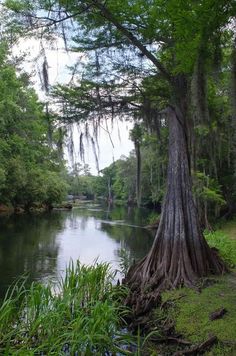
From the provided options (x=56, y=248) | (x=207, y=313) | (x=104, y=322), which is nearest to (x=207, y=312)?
(x=207, y=313)

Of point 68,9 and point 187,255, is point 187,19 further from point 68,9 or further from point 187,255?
point 187,255

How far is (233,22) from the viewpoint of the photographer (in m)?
4.76

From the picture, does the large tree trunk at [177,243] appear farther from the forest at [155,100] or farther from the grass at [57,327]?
the grass at [57,327]

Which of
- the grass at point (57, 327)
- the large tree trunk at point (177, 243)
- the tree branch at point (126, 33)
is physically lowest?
the grass at point (57, 327)

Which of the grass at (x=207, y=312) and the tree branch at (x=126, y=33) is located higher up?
the tree branch at (x=126, y=33)

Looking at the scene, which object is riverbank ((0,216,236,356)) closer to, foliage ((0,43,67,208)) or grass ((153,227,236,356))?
grass ((153,227,236,356))

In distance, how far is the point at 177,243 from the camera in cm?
810

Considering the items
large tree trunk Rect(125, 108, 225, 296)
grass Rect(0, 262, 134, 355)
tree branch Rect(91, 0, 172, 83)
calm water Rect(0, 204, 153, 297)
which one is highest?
tree branch Rect(91, 0, 172, 83)

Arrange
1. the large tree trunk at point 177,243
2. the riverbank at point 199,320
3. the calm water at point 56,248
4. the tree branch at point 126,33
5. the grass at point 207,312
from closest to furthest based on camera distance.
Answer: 1. the riverbank at point 199,320
2. the grass at point 207,312
3. the tree branch at point 126,33
4. the large tree trunk at point 177,243
5. the calm water at point 56,248

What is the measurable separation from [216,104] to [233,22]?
294 inches

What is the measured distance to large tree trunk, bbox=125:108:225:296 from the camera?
7.75m

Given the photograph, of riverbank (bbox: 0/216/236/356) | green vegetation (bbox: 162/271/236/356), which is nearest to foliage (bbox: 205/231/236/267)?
green vegetation (bbox: 162/271/236/356)

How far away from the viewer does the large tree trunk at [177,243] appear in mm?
7746

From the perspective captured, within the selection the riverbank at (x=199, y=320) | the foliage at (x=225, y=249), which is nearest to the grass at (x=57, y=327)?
the riverbank at (x=199, y=320)
